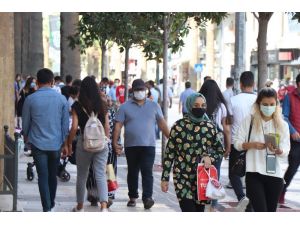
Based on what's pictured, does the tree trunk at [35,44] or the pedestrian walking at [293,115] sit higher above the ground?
the tree trunk at [35,44]

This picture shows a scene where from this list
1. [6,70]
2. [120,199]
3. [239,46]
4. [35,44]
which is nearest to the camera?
[6,70]

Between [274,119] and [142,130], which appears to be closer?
[274,119]

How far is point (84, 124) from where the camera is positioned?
989 cm

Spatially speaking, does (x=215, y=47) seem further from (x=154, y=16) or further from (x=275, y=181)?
(x=275, y=181)

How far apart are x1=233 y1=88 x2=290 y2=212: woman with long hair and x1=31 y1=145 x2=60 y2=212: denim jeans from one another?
108 inches

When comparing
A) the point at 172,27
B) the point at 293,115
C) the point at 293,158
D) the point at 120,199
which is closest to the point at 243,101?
the point at 293,115

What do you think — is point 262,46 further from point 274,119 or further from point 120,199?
point 274,119

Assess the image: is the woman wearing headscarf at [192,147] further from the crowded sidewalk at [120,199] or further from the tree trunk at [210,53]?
the tree trunk at [210,53]

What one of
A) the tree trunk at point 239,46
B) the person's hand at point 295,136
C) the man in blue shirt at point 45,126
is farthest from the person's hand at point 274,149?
the tree trunk at point 239,46

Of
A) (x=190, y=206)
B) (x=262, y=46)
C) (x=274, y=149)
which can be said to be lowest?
(x=190, y=206)

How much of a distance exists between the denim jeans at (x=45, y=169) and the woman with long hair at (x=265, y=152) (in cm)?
273

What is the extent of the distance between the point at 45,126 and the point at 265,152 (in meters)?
2.98

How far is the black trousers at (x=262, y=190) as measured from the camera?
25.0 ft

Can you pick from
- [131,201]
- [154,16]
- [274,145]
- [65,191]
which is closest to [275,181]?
[274,145]
